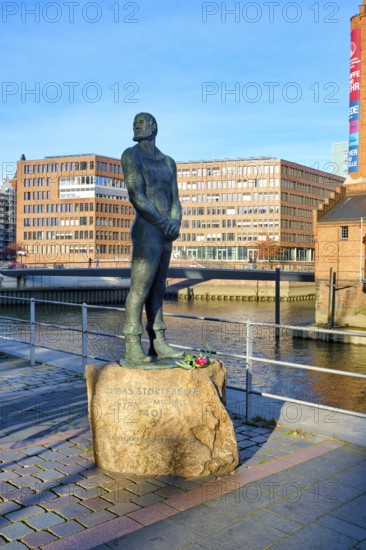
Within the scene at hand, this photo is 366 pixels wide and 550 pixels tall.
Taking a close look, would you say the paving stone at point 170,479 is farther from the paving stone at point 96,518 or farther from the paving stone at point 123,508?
the paving stone at point 96,518

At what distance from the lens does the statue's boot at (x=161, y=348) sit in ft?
19.8

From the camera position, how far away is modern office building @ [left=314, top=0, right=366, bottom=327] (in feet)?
134

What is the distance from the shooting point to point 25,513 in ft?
13.8

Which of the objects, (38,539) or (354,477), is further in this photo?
(354,477)

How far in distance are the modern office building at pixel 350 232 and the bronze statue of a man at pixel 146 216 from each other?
35.9m

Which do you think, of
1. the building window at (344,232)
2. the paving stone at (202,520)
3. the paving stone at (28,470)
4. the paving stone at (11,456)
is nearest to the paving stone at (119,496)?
the paving stone at (202,520)

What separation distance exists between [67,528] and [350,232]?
136 feet

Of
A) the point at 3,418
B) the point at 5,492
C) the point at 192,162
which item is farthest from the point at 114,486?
the point at 192,162

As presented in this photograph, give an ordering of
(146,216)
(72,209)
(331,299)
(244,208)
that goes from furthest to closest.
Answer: (72,209) < (244,208) < (331,299) < (146,216)

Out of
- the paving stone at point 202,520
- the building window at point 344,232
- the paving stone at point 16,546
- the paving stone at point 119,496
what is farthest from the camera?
the building window at point 344,232

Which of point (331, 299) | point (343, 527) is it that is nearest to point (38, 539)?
point (343, 527)

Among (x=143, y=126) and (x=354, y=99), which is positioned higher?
(x=354, y=99)

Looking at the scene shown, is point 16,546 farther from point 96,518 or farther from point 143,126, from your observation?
point 143,126

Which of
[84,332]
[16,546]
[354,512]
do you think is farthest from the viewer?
[84,332]
